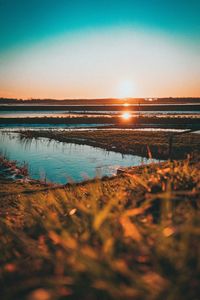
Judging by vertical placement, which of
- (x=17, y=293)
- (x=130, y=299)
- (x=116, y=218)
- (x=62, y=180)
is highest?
(x=116, y=218)

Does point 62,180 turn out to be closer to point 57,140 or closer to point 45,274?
point 45,274

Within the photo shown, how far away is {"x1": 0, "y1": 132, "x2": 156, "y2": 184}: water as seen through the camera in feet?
52.5

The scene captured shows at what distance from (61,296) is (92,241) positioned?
25.4 inches

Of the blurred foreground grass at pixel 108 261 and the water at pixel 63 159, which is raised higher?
the blurred foreground grass at pixel 108 261

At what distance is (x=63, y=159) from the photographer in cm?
2030

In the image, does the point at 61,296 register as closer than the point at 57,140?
Yes

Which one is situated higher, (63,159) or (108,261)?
(108,261)

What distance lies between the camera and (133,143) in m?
26.7

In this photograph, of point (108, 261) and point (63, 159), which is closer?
point (108, 261)

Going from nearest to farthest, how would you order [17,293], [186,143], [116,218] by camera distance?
[17,293]
[116,218]
[186,143]

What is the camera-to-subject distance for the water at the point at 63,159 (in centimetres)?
1602

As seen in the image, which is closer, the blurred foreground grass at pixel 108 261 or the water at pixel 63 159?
the blurred foreground grass at pixel 108 261

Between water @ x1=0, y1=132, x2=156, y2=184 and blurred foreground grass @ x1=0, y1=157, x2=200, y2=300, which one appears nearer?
blurred foreground grass @ x1=0, y1=157, x2=200, y2=300

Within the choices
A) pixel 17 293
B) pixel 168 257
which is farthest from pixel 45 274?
pixel 168 257
